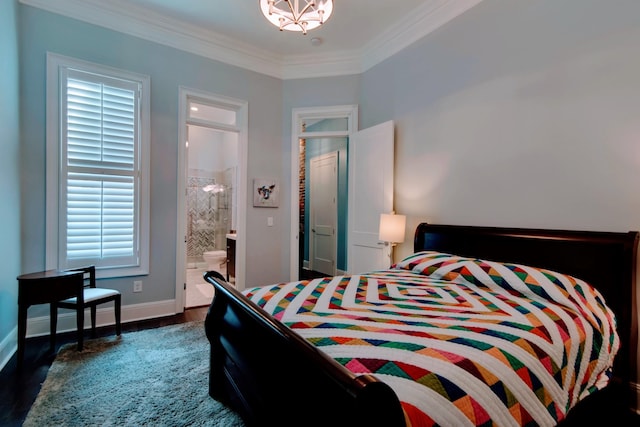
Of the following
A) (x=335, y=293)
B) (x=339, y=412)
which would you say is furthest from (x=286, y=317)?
(x=339, y=412)

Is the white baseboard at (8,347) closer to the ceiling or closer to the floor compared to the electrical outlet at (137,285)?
closer to the floor

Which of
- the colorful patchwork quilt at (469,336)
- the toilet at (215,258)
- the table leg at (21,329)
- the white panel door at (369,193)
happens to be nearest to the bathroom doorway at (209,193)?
the toilet at (215,258)

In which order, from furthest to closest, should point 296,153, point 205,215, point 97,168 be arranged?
point 205,215 → point 296,153 → point 97,168

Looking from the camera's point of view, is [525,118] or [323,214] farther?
[323,214]

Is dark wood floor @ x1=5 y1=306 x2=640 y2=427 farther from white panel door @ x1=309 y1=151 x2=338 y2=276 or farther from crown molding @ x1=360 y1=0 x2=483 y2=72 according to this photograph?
white panel door @ x1=309 y1=151 x2=338 y2=276

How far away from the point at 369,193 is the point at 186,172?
2.15 meters

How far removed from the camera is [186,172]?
356cm

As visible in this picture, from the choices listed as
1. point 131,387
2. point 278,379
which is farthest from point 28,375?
point 278,379

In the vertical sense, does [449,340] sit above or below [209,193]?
below

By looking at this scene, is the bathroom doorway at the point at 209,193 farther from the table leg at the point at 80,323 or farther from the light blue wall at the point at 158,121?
the table leg at the point at 80,323

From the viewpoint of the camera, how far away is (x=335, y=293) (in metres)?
1.82

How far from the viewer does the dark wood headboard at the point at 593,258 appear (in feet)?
5.74

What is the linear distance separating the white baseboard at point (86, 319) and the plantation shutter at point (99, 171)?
48cm

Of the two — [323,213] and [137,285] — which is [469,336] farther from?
[323,213]
